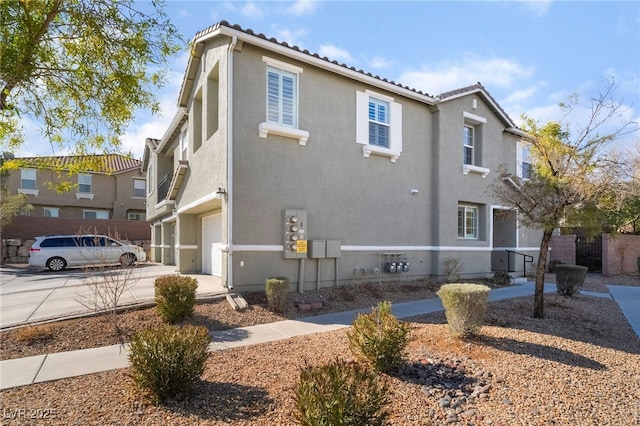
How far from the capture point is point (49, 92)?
613cm

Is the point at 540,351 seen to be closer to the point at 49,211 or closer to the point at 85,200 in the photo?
the point at 85,200

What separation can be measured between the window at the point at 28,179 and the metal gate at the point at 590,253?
3677 centimetres

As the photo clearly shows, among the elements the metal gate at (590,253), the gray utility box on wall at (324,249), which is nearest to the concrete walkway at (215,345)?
the gray utility box on wall at (324,249)

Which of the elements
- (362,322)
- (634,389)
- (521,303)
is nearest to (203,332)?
(362,322)

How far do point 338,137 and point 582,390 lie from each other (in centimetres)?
865

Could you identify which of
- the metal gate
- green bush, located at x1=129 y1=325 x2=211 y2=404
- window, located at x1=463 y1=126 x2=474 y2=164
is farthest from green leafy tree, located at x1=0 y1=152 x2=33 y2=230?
the metal gate

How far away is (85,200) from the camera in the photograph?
96.9ft

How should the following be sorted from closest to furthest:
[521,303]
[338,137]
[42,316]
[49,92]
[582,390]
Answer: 1. [582,390]
2. [49,92]
3. [42,316]
4. [521,303]
5. [338,137]

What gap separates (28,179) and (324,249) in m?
28.4

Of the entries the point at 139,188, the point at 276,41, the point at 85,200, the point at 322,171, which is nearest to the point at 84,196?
the point at 85,200

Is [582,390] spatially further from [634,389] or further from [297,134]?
[297,134]

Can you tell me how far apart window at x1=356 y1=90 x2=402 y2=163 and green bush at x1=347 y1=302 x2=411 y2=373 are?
754cm

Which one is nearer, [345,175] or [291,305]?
[291,305]

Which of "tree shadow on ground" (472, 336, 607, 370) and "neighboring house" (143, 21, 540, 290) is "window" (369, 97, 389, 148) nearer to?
"neighboring house" (143, 21, 540, 290)
